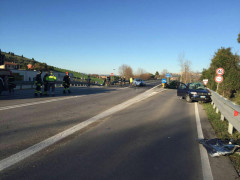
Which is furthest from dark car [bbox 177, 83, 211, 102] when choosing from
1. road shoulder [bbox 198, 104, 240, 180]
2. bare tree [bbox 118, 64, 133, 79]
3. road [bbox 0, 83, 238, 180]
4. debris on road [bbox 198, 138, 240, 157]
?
bare tree [bbox 118, 64, 133, 79]

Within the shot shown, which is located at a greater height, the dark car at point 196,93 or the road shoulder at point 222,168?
the dark car at point 196,93

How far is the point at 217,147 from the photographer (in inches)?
169

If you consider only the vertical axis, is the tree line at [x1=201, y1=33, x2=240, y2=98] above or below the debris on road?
above

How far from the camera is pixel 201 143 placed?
4.63 meters

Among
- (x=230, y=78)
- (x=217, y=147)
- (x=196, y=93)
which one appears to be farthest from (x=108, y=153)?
(x=230, y=78)

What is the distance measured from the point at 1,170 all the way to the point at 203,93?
12.6m

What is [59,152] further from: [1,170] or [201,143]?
[201,143]

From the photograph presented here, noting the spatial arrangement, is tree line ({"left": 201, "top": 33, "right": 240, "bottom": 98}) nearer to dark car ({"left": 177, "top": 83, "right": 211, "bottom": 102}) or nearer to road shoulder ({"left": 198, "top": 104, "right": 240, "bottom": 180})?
dark car ({"left": 177, "top": 83, "right": 211, "bottom": 102})

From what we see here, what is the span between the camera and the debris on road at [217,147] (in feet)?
13.2

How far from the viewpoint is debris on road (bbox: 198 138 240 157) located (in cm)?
402

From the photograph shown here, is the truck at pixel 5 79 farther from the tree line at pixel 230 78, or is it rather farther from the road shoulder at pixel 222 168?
the tree line at pixel 230 78

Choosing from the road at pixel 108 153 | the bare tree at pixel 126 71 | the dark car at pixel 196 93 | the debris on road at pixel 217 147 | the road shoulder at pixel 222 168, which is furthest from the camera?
the bare tree at pixel 126 71

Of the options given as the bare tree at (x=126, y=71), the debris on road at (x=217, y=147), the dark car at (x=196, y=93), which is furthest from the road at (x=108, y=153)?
the bare tree at (x=126, y=71)

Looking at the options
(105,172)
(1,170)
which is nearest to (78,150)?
(105,172)
